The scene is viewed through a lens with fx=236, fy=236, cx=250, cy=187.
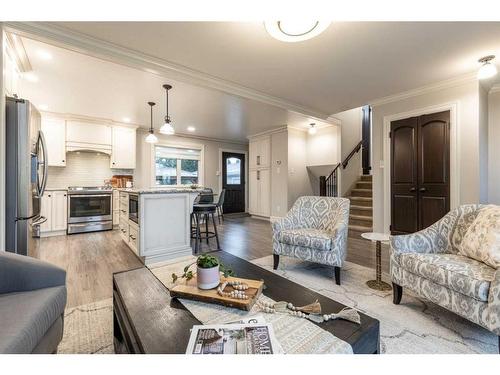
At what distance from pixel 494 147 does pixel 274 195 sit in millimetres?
4078

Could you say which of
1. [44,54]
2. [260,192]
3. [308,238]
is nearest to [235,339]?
[308,238]

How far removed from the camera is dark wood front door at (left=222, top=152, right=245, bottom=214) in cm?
749

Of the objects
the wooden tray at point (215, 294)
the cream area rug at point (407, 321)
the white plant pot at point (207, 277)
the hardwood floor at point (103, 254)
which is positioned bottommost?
the cream area rug at point (407, 321)

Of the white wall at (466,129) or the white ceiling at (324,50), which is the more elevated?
the white ceiling at (324,50)

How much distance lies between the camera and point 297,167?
19.8ft

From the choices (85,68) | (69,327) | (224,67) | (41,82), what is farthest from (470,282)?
(41,82)

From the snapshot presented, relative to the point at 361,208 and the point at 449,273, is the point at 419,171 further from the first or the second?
the point at 449,273

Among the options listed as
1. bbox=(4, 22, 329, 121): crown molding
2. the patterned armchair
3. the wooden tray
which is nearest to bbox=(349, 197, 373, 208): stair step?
the patterned armchair

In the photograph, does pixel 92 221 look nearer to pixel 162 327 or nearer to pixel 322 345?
pixel 162 327

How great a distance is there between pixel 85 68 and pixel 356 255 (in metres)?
4.29

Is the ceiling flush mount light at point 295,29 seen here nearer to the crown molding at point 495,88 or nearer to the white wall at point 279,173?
the crown molding at point 495,88

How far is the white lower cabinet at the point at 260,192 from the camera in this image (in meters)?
6.42

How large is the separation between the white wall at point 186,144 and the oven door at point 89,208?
109cm

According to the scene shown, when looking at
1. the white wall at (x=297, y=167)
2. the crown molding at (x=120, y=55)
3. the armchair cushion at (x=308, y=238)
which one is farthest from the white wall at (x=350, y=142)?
the armchair cushion at (x=308, y=238)
